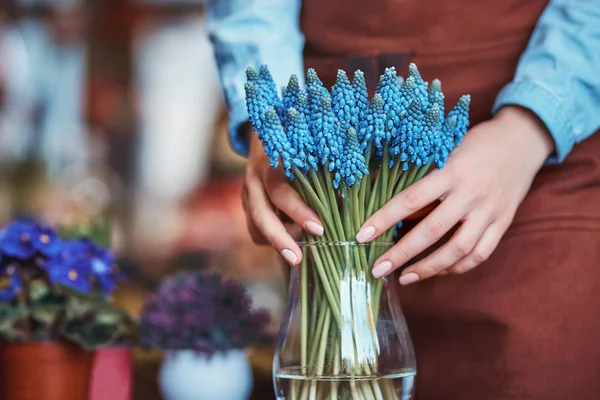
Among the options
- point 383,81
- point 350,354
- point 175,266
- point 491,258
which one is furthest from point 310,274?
point 175,266

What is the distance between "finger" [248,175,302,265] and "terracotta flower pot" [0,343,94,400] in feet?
1.32

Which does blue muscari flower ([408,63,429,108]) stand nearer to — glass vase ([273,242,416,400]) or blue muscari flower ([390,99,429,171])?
blue muscari flower ([390,99,429,171])

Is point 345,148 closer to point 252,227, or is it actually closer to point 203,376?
point 252,227

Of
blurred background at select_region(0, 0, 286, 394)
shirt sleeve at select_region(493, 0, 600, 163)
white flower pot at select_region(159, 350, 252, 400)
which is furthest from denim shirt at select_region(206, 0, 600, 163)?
blurred background at select_region(0, 0, 286, 394)

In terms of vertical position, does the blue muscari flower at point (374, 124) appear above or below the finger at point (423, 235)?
above

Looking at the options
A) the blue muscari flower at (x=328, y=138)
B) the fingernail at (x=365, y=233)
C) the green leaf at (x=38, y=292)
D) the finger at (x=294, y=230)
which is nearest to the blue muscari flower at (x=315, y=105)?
the blue muscari flower at (x=328, y=138)

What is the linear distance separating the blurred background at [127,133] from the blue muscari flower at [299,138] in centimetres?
232

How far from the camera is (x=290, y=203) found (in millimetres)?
813

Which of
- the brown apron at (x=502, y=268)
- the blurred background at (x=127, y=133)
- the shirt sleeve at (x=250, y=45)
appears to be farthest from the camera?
the blurred background at (x=127, y=133)

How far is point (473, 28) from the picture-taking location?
3.39 ft

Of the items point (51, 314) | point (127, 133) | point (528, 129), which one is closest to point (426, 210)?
point (528, 129)

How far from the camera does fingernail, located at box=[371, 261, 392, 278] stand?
A: 2.56ft

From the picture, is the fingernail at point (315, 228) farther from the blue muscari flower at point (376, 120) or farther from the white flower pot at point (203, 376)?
the white flower pot at point (203, 376)

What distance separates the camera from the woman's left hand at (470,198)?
2.59 ft
